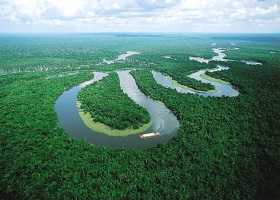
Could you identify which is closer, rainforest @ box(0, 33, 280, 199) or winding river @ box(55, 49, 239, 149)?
rainforest @ box(0, 33, 280, 199)

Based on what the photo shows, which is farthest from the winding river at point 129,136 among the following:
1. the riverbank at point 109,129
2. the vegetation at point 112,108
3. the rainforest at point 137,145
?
the vegetation at point 112,108

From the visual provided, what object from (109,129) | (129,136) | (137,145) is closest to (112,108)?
(109,129)

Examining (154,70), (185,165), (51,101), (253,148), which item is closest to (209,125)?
(253,148)

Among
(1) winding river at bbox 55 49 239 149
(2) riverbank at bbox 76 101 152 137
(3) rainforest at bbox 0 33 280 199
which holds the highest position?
(3) rainforest at bbox 0 33 280 199

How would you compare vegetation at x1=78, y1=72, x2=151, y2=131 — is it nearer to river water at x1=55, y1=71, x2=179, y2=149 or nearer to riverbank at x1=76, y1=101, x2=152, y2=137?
riverbank at x1=76, y1=101, x2=152, y2=137

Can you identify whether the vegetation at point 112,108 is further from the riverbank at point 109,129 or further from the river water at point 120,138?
the river water at point 120,138

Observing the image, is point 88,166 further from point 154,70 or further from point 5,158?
point 154,70

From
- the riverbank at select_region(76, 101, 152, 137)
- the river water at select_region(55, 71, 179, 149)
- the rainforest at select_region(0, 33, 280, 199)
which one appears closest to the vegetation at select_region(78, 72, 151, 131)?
the rainforest at select_region(0, 33, 280, 199)

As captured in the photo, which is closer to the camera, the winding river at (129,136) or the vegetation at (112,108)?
the winding river at (129,136)
